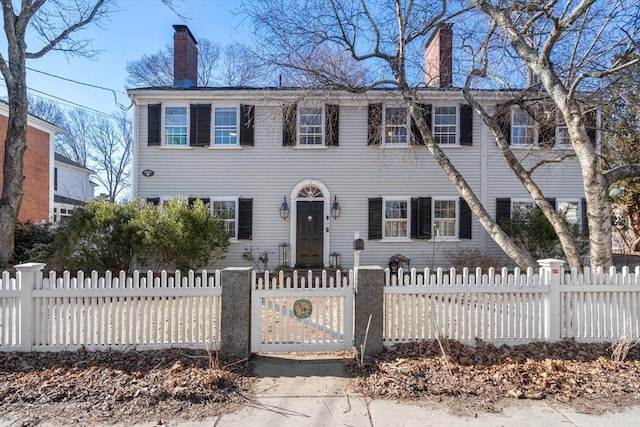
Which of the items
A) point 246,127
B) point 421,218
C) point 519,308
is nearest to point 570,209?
point 421,218

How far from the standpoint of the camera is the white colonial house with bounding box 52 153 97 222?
22.0 m

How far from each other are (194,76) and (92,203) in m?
5.76

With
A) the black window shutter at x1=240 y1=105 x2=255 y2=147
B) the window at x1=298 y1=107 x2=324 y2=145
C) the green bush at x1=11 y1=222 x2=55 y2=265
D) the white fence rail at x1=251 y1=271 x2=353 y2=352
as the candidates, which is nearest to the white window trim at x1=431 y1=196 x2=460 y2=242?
the window at x1=298 y1=107 x2=324 y2=145

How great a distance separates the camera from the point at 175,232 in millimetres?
8328

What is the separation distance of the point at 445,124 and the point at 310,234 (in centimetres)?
546

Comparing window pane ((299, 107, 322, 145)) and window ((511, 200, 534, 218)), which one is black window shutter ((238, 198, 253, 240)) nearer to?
window pane ((299, 107, 322, 145))

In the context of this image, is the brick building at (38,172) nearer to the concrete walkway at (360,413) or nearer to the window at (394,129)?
the window at (394,129)

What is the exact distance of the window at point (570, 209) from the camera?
34.5ft

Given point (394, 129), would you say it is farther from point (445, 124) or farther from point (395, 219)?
point (395, 219)

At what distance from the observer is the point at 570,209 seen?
1059cm

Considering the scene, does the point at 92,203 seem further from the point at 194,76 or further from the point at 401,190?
the point at 401,190

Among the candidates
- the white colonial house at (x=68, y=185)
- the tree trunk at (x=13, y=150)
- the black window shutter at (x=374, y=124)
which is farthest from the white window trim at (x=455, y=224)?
the white colonial house at (x=68, y=185)

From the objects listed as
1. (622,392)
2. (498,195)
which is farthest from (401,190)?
(622,392)

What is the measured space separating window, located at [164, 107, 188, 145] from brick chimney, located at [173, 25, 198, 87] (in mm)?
1309
